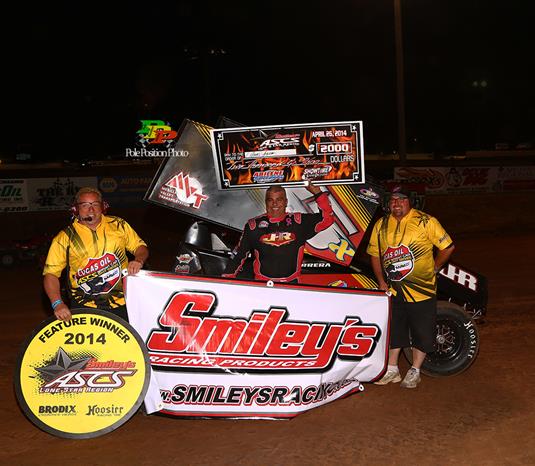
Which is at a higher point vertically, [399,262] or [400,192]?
[400,192]

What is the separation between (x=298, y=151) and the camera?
5.55 m

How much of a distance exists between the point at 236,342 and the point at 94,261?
1.31 m

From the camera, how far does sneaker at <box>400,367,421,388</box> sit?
5504mm

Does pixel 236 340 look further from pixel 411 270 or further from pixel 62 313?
pixel 411 270

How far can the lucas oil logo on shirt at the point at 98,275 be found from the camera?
4.73 m

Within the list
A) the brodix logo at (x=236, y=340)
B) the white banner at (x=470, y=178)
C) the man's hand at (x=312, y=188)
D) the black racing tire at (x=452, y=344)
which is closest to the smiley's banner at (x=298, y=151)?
the man's hand at (x=312, y=188)

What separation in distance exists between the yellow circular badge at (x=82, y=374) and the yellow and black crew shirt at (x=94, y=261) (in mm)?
465

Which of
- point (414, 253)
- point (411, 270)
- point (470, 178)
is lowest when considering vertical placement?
point (470, 178)

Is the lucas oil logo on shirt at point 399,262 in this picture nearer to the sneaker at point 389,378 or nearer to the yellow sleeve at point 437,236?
the yellow sleeve at point 437,236

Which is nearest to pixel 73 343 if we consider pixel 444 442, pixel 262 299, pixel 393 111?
pixel 262 299

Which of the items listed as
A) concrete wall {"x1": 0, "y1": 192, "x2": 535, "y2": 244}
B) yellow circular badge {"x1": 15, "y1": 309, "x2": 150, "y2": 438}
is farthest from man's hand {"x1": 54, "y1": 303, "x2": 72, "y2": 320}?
concrete wall {"x1": 0, "y1": 192, "x2": 535, "y2": 244}

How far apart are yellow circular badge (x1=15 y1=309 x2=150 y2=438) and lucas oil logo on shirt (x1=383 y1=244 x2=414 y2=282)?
2388 millimetres

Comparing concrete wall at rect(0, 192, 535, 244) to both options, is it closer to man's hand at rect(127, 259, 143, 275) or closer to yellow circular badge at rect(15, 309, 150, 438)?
man's hand at rect(127, 259, 143, 275)

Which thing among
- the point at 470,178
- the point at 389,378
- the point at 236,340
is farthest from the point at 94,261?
the point at 470,178
